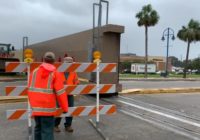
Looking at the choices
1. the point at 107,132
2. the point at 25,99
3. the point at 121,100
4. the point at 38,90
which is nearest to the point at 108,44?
the point at 121,100

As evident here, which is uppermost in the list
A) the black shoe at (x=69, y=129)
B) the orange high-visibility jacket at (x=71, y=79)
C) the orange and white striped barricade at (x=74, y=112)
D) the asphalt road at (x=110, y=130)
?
the orange high-visibility jacket at (x=71, y=79)

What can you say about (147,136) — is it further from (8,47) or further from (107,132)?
(8,47)

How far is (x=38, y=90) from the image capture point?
5.48 m

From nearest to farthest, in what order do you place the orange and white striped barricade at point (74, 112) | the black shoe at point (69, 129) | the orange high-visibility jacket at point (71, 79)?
the orange and white striped barricade at point (74, 112) < the black shoe at point (69, 129) < the orange high-visibility jacket at point (71, 79)

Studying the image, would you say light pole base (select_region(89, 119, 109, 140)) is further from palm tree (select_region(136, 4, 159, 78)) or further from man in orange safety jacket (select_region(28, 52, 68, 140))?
palm tree (select_region(136, 4, 159, 78))

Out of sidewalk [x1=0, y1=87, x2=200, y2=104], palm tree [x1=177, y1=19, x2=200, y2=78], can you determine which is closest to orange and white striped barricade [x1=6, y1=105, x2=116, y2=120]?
sidewalk [x1=0, y1=87, x2=200, y2=104]

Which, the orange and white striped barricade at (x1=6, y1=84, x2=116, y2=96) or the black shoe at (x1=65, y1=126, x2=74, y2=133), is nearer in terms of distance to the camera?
the orange and white striped barricade at (x1=6, y1=84, x2=116, y2=96)

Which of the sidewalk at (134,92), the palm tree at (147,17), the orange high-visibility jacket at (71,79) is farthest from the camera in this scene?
the palm tree at (147,17)

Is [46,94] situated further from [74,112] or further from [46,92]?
[74,112]

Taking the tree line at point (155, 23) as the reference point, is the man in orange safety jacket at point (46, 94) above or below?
below

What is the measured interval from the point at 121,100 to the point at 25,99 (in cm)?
336

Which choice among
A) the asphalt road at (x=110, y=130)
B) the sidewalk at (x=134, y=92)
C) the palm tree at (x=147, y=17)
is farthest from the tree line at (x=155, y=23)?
the asphalt road at (x=110, y=130)

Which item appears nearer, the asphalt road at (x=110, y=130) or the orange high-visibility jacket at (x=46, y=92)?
the orange high-visibility jacket at (x=46, y=92)

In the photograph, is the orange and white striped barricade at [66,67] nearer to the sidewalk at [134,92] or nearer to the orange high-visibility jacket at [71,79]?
the orange high-visibility jacket at [71,79]
